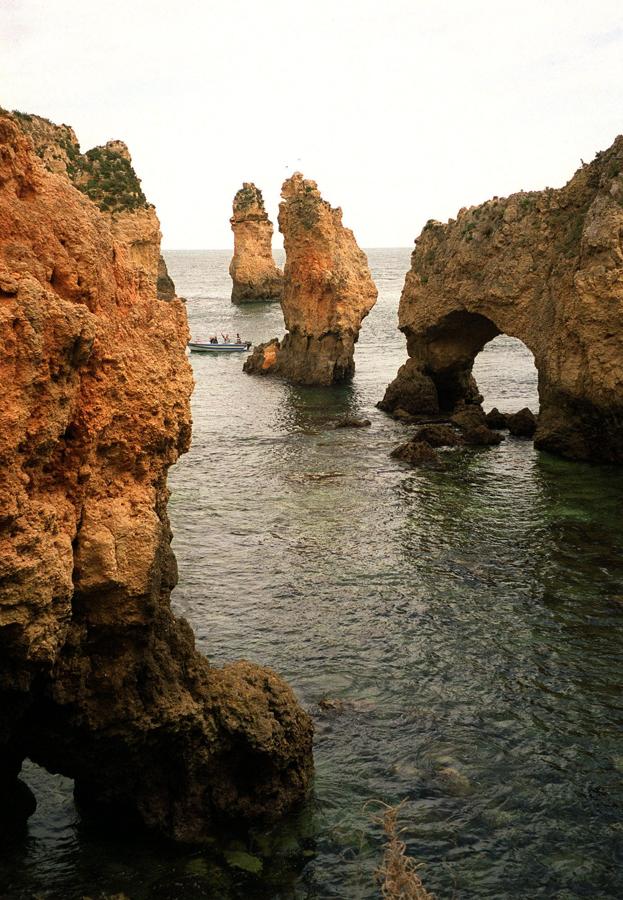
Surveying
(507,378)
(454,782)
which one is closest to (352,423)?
(507,378)

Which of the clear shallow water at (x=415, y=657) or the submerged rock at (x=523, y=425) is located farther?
the submerged rock at (x=523, y=425)

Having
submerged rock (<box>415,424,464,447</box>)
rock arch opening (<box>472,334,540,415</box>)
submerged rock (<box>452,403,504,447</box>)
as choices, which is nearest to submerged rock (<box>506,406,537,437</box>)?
submerged rock (<box>452,403,504,447</box>)

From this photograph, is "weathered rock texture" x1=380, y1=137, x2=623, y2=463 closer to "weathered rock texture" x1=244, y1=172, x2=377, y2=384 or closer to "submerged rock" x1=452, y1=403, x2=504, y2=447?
"submerged rock" x1=452, y1=403, x2=504, y2=447

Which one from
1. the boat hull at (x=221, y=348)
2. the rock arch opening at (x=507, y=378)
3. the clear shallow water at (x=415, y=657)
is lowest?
the clear shallow water at (x=415, y=657)

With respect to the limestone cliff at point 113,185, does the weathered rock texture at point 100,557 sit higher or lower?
lower

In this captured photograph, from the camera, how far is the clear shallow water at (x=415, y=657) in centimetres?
1162

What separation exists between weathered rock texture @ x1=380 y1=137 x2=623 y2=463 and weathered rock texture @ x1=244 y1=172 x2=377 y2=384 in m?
9.77

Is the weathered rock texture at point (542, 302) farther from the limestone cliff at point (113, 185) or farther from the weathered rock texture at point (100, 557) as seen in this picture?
the weathered rock texture at point (100, 557)

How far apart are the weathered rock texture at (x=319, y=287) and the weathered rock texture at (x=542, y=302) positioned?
9.77m

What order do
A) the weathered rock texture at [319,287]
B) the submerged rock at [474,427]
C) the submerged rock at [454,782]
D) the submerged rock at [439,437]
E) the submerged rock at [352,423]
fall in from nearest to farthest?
the submerged rock at [454,782] < the submerged rock at [474,427] < the submerged rock at [439,437] < the submerged rock at [352,423] < the weathered rock texture at [319,287]

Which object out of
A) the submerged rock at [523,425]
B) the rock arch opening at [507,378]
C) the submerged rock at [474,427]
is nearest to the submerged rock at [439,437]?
the submerged rock at [474,427]

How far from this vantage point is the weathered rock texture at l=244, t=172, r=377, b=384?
175 ft

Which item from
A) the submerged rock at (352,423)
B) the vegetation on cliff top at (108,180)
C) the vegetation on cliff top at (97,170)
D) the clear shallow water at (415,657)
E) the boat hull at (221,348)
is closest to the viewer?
the clear shallow water at (415,657)

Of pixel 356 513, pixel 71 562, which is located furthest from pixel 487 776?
pixel 356 513
